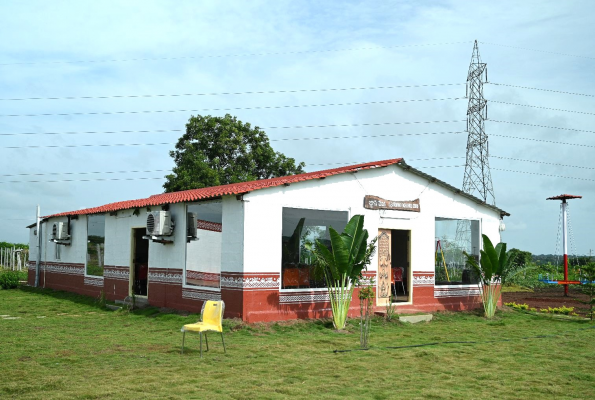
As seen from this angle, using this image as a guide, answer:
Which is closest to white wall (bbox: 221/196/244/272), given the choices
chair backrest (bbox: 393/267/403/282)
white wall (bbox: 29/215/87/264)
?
chair backrest (bbox: 393/267/403/282)

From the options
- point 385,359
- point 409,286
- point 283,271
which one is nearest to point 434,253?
point 409,286

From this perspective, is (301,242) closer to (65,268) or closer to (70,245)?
(70,245)

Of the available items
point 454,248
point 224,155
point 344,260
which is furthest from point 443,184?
point 224,155

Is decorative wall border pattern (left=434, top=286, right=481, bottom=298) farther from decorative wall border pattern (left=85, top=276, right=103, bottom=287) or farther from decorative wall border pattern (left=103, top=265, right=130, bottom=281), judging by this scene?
decorative wall border pattern (left=85, top=276, right=103, bottom=287)

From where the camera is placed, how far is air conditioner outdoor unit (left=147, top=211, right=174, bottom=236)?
15227 millimetres

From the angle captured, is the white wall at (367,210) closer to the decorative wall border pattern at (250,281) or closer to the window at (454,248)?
the decorative wall border pattern at (250,281)

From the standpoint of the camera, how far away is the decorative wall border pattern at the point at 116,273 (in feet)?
57.4

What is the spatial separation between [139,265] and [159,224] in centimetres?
292

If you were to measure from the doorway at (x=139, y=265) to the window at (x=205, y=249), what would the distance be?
3.02m

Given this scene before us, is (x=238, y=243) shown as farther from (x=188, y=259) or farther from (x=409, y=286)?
(x=409, y=286)

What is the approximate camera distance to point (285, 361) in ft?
31.3

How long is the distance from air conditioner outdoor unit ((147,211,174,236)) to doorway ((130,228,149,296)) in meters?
2.24

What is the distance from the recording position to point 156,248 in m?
16.2

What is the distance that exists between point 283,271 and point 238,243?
125 cm
